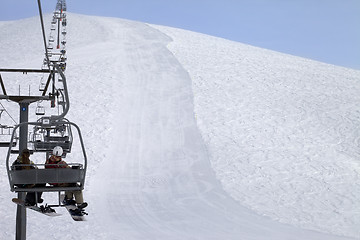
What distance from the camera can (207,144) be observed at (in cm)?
2612

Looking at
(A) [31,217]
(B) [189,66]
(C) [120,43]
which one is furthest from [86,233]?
(C) [120,43]

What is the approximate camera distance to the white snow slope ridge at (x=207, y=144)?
731 inches

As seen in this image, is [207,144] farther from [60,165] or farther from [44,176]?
[44,176]

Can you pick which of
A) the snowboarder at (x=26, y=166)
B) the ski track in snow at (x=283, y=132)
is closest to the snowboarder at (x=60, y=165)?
the snowboarder at (x=26, y=166)

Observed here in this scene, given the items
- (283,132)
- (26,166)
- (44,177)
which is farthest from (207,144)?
(44,177)

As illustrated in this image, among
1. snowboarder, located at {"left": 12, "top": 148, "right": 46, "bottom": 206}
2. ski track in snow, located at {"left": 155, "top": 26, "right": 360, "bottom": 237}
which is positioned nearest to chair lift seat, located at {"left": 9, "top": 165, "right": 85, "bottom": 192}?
snowboarder, located at {"left": 12, "top": 148, "right": 46, "bottom": 206}

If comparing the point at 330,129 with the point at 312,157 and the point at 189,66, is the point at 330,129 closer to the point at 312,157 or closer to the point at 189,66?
the point at 312,157

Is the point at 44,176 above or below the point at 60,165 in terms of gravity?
below

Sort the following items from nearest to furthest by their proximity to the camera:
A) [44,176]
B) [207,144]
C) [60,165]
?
[44,176] < [60,165] < [207,144]

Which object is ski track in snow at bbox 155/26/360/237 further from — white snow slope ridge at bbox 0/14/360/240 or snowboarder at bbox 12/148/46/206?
snowboarder at bbox 12/148/46/206

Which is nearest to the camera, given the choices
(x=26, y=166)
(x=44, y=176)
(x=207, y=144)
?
(x=44, y=176)

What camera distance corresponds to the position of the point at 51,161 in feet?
30.3

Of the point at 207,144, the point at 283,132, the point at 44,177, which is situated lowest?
the point at 44,177

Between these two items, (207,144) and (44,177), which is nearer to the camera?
(44,177)
